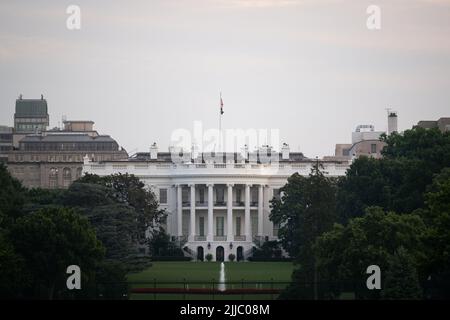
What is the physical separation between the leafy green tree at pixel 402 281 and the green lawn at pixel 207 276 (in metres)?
10.5

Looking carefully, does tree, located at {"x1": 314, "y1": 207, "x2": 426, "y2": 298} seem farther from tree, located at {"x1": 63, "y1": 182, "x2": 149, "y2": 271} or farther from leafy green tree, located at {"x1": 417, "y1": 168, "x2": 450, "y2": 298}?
tree, located at {"x1": 63, "y1": 182, "x2": 149, "y2": 271}

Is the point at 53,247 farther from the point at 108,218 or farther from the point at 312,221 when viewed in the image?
the point at 108,218

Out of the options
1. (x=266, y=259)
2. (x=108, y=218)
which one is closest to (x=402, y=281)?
(x=108, y=218)

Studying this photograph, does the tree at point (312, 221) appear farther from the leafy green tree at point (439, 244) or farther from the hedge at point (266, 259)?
the hedge at point (266, 259)

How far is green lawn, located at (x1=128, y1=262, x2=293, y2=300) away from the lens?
12350 cm

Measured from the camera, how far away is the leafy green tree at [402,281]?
106 m

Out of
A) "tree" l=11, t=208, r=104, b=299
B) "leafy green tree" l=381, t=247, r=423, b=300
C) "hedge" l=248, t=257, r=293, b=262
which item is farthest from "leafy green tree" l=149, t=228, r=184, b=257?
"leafy green tree" l=381, t=247, r=423, b=300

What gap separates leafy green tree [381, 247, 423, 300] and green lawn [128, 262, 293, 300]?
412 inches

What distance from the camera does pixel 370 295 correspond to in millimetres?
109062

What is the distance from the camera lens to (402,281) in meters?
106

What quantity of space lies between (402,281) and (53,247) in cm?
2215
